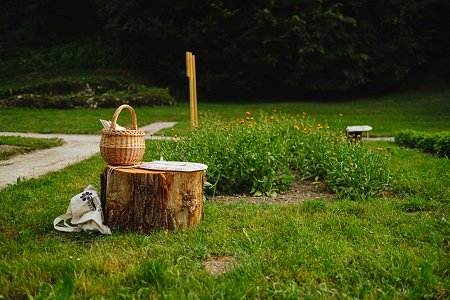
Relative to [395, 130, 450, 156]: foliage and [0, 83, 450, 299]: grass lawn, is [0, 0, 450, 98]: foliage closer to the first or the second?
[395, 130, 450, 156]: foliage

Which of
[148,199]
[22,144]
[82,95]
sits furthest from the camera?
[82,95]

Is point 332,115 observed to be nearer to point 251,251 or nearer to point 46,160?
point 46,160

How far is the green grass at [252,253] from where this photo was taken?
273cm

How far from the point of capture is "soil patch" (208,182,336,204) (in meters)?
5.06

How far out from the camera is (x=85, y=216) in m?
3.84

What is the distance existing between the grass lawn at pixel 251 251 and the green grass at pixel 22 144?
2569 millimetres

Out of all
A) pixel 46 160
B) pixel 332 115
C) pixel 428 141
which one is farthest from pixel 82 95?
pixel 428 141

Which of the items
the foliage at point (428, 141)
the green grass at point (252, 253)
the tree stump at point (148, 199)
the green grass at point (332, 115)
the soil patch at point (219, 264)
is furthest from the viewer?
the green grass at point (332, 115)

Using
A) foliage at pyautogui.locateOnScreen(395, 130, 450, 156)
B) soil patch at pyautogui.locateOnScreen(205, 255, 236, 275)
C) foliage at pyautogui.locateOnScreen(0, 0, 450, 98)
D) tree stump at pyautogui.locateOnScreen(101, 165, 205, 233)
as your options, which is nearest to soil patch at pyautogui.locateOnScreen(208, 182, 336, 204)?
tree stump at pyautogui.locateOnScreen(101, 165, 205, 233)

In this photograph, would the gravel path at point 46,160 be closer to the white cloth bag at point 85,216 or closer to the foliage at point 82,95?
the white cloth bag at point 85,216

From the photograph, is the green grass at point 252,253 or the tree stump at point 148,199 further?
the tree stump at point 148,199

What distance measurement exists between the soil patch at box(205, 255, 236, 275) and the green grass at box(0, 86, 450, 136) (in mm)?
7697

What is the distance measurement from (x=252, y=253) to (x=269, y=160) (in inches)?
82.1

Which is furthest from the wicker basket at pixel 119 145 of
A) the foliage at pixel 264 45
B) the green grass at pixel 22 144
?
the foliage at pixel 264 45
